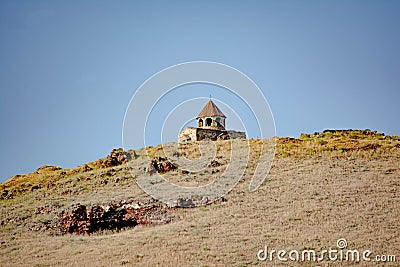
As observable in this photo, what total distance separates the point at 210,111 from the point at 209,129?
4.03 metres

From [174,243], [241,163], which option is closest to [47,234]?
[174,243]

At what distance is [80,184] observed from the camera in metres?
33.8

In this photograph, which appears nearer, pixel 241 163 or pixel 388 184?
pixel 388 184

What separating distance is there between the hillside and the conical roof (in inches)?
660

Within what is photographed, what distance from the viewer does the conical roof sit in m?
53.9

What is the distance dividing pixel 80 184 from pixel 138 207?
10.6m

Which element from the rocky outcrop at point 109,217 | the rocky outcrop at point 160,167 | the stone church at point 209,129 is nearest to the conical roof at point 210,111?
the stone church at point 209,129

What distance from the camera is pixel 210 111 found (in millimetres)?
54406

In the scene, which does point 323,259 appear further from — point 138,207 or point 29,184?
point 29,184

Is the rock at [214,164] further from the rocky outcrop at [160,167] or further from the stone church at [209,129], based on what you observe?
the stone church at [209,129]

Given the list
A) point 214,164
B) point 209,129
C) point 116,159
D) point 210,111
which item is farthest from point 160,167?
point 210,111

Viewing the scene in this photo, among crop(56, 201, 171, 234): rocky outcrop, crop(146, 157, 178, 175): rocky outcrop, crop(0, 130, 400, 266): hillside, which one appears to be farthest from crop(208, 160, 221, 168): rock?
crop(56, 201, 171, 234): rocky outcrop

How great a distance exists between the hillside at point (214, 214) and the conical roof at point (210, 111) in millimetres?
16768

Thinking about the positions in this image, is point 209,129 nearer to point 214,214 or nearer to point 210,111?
point 210,111
